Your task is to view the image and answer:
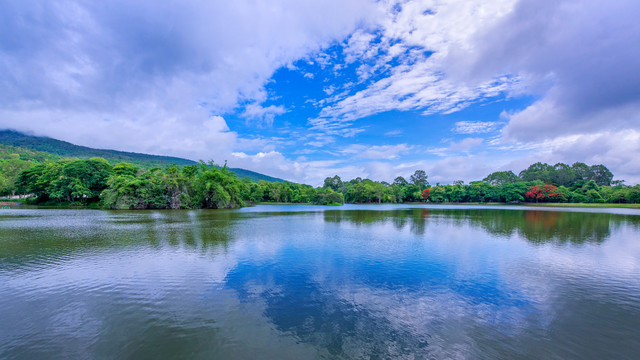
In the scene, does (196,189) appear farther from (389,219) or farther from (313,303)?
(313,303)

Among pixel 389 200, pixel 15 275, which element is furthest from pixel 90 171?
pixel 389 200

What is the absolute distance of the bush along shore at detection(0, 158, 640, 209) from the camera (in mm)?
50844

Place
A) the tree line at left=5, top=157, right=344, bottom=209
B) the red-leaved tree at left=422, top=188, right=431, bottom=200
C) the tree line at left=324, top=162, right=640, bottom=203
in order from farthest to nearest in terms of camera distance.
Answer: the red-leaved tree at left=422, top=188, right=431, bottom=200 → the tree line at left=324, top=162, right=640, bottom=203 → the tree line at left=5, top=157, right=344, bottom=209

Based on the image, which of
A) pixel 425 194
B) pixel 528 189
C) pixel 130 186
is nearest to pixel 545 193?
pixel 528 189

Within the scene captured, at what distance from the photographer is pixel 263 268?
11.1m

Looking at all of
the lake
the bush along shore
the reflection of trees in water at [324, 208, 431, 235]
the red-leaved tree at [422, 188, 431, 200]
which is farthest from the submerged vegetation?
the lake

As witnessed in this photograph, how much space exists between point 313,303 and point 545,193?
4135 inches

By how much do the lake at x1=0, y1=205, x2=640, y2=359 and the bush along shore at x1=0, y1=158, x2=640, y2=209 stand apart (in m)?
39.4

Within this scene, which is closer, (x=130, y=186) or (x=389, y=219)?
(x=389, y=219)

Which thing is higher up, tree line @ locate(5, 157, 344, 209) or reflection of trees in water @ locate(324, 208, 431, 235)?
tree line @ locate(5, 157, 344, 209)

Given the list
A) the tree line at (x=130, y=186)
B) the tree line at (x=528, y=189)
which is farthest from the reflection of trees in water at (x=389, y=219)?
the tree line at (x=528, y=189)

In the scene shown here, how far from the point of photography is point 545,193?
8356cm

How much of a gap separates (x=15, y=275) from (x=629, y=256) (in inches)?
1075

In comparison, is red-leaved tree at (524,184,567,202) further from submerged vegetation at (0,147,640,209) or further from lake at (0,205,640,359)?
lake at (0,205,640,359)
